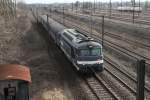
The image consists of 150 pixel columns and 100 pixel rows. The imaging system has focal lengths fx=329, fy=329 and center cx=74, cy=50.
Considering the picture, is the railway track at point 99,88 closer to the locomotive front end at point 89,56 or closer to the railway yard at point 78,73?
the railway yard at point 78,73

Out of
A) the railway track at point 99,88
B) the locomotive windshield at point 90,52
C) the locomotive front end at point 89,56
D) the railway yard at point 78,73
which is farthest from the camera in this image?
the locomotive windshield at point 90,52

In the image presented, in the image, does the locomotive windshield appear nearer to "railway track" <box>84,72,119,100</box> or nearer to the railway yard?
the railway yard

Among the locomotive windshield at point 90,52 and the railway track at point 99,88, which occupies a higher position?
the locomotive windshield at point 90,52

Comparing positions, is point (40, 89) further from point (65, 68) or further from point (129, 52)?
point (129, 52)

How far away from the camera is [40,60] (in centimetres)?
3194

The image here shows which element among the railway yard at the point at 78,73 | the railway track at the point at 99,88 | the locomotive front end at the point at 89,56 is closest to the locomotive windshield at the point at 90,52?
the locomotive front end at the point at 89,56

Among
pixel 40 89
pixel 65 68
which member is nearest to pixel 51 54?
pixel 65 68

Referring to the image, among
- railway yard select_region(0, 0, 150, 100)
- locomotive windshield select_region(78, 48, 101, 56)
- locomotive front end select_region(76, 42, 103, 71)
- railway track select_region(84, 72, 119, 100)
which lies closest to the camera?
railway track select_region(84, 72, 119, 100)

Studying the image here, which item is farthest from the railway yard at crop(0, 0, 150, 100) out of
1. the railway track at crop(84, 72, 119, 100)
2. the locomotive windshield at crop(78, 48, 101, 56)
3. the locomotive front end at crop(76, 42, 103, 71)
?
the locomotive windshield at crop(78, 48, 101, 56)

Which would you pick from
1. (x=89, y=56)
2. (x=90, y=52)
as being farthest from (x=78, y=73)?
(x=90, y=52)

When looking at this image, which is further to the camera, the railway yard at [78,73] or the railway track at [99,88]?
the railway yard at [78,73]

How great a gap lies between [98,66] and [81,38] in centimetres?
315

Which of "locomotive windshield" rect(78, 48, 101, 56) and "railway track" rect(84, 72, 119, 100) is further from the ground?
"locomotive windshield" rect(78, 48, 101, 56)

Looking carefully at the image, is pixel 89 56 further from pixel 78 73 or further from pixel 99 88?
pixel 99 88
